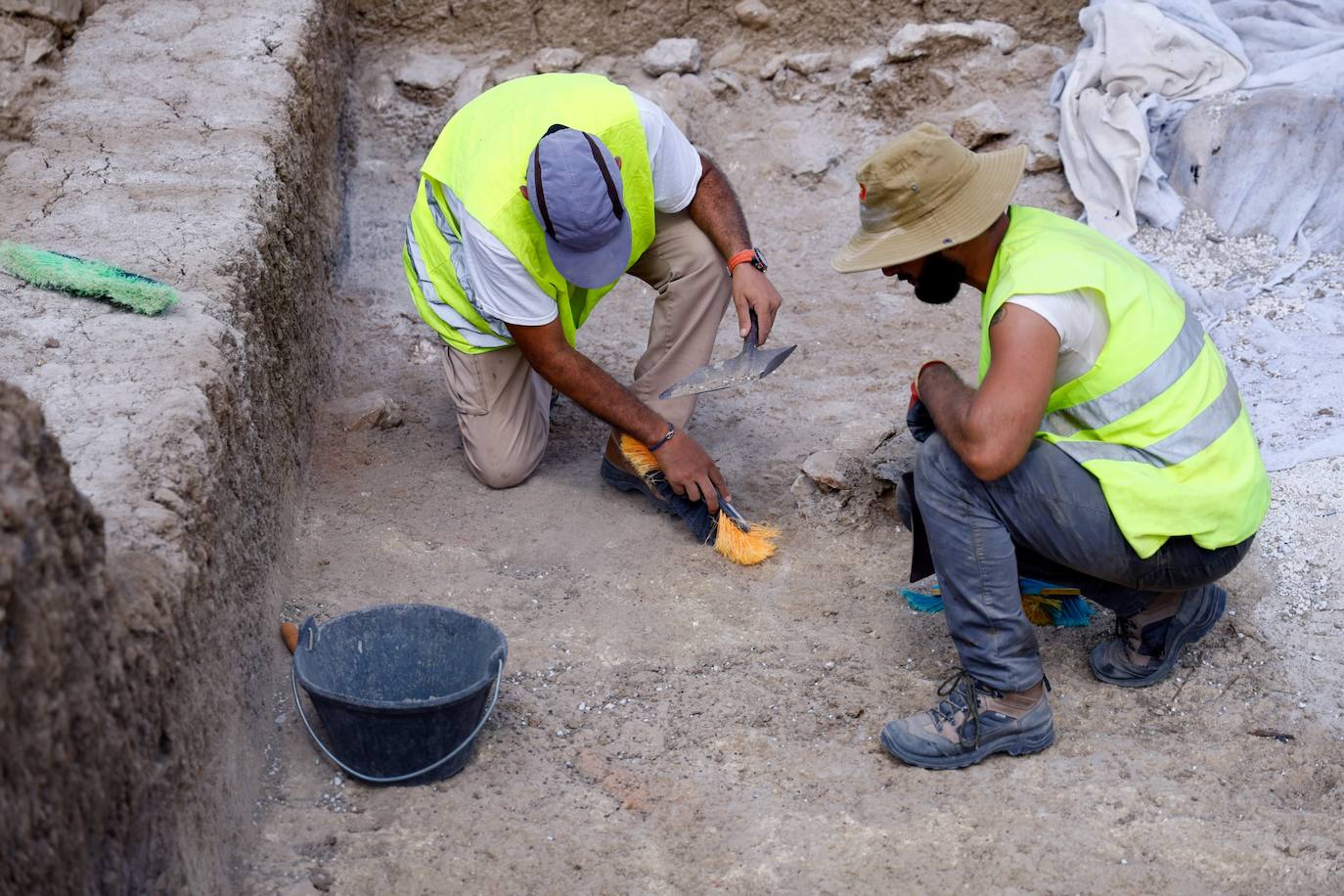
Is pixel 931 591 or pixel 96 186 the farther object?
pixel 96 186

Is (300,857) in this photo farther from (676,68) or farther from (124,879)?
(676,68)

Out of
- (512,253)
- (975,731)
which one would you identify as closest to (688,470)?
(512,253)

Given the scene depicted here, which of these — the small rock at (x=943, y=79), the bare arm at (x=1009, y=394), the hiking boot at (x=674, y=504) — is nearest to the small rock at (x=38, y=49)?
the hiking boot at (x=674, y=504)

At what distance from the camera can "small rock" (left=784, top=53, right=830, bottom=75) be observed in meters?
5.61

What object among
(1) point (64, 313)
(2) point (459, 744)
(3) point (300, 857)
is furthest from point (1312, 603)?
(1) point (64, 313)

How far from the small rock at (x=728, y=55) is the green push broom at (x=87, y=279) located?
3.41 metres

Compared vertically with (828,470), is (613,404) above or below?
above

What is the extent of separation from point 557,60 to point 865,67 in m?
1.37

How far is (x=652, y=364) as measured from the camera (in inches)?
148

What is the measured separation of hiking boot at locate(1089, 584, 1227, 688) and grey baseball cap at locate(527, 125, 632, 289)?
150cm

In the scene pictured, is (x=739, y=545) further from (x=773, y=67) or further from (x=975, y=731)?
(x=773, y=67)

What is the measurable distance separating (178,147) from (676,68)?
2.57 metres

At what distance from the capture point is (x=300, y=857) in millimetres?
2283

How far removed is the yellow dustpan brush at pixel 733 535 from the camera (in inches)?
133
